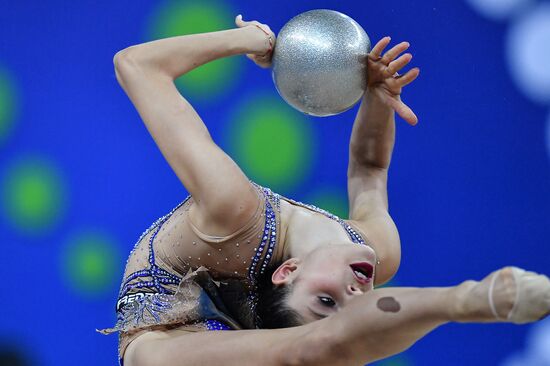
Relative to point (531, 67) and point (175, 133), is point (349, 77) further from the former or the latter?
point (531, 67)

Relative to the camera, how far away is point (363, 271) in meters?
1.59

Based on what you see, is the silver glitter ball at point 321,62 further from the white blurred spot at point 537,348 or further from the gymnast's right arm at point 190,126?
the white blurred spot at point 537,348

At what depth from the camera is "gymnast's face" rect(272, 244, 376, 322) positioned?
5.12ft

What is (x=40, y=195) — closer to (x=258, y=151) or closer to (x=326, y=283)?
(x=258, y=151)

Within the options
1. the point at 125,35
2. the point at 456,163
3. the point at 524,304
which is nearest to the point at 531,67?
the point at 456,163

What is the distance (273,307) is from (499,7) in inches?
42.7

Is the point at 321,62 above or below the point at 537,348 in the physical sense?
above

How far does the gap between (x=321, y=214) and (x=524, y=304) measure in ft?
2.42

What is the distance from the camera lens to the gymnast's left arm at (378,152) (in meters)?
1.70

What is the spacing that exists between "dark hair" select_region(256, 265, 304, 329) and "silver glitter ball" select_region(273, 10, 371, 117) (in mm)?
332

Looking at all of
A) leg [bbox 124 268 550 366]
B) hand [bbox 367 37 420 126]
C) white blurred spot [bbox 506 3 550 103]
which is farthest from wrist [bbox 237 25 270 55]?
white blurred spot [bbox 506 3 550 103]

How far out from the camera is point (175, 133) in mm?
1494

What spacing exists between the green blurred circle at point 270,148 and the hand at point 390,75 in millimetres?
524

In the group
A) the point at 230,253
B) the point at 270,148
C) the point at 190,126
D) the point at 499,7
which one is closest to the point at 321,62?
the point at 190,126
